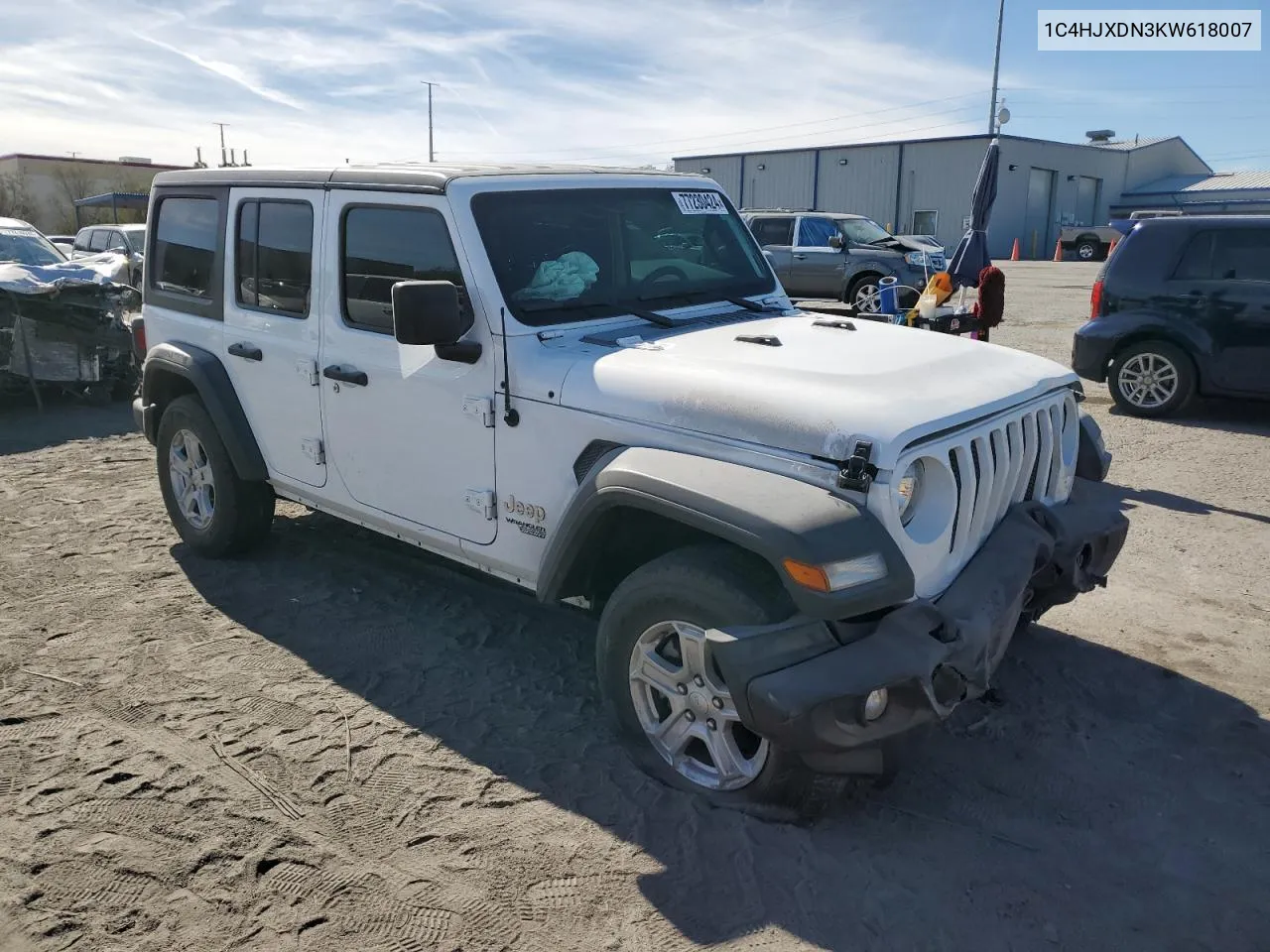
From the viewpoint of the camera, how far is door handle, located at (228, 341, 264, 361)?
482cm

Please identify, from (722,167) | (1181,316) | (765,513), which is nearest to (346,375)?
(765,513)

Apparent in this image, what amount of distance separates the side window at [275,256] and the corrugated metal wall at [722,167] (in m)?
43.9

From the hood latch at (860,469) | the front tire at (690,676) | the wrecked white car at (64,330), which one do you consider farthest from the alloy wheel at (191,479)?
the wrecked white car at (64,330)

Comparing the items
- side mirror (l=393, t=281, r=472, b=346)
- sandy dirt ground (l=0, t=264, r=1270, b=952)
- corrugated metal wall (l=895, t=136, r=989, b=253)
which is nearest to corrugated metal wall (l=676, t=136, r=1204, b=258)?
corrugated metal wall (l=895, t=136, r=989, b=253)

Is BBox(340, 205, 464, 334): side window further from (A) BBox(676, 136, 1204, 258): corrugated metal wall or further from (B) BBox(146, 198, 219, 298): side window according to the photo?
(A) BBox(676, 136, 1204, 258): corrugated metal wall

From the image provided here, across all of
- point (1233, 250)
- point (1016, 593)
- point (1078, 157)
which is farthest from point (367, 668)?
point (1078, 157)

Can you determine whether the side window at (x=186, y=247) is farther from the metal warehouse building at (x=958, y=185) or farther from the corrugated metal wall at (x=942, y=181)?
the corrugated metal wall at (x=942, y=181)

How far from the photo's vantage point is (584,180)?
4.26 m

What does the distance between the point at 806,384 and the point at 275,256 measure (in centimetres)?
288

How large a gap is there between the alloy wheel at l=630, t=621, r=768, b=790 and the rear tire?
7.49 meters

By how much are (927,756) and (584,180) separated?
8.83 ft

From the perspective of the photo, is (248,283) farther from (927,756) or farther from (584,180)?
(927,756)

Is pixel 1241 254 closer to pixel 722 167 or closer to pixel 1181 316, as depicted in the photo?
pixel 1181 316

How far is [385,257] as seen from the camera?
164 inches
